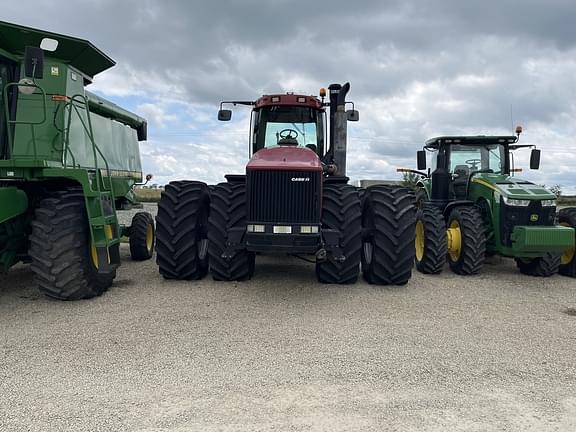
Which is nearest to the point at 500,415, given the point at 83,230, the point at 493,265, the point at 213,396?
the point at 213,396

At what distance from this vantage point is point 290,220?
5.96 meters

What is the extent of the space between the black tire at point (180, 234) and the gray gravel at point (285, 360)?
0.36m

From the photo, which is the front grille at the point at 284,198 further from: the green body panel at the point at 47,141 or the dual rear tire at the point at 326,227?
the green body panel at the point at 47,141

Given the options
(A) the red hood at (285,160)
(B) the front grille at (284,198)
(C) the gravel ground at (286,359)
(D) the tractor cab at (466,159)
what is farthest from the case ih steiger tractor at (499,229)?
(B) the front grille at (284,198)

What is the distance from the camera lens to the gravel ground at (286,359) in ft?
10.5

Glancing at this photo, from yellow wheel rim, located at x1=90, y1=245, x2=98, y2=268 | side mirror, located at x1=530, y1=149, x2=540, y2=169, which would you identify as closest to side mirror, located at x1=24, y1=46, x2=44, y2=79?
yellow wheel rim, located at x1=90, y1=245, x2=98, y2=268

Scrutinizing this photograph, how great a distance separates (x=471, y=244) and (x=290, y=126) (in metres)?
3.41

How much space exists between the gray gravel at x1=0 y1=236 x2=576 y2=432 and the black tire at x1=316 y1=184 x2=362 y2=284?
200 mm

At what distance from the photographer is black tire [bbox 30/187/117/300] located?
546 cm

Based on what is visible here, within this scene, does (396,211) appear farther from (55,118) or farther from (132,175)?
(132,175)

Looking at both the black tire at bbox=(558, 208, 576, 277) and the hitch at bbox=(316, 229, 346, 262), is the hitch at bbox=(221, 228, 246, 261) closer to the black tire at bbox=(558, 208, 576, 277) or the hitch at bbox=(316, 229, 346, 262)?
the hitch at bbox=(316, 229, 346, 262)

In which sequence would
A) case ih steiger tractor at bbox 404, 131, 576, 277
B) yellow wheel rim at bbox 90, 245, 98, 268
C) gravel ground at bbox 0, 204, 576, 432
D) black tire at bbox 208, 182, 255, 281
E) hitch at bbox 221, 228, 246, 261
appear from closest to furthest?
gravel ground at bbox 0, 204, 576, 432 → yellow wheel rim at bbox 90, 245, 98, 268 → hitch at bbox 221, 228, 246, 261 → black tire at bbox 208, 182, 255, 281 → case ih steiger tractor at bbox 404, 131, 576, 277

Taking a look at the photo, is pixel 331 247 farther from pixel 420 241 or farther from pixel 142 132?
pixel 142 132

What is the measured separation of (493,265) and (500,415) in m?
6.50
